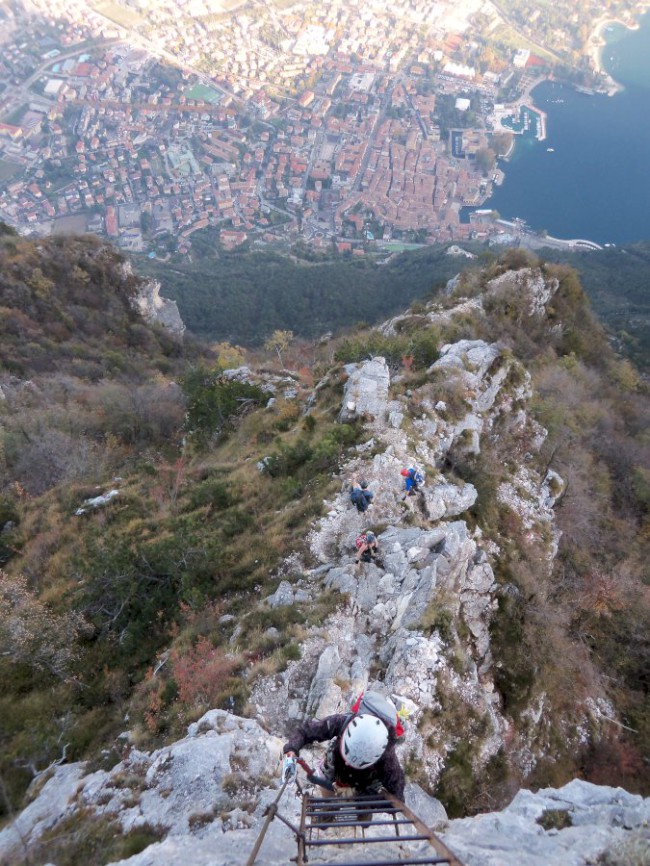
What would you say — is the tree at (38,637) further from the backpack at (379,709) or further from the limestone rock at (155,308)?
the limestone rock at (155,308)

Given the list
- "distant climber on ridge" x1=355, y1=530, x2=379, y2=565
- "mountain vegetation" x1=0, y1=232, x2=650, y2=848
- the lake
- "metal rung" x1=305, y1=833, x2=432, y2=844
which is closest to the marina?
the lake

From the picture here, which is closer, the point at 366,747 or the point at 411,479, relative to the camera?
the point at 366,747

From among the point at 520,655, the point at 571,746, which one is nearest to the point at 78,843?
the point at 520,655

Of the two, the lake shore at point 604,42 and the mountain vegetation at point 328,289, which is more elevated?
the lake shore at point 604,42

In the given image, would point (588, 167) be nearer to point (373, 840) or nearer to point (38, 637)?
point (38, 637)

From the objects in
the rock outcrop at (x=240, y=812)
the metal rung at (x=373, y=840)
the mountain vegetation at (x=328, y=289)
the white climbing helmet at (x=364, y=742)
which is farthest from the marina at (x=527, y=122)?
the metal rung at (x=373, y=840)

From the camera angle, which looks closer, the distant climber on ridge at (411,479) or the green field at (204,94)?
the distant climber on ridge at (411,479)

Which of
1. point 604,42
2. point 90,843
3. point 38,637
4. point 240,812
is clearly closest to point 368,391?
point 38,637
